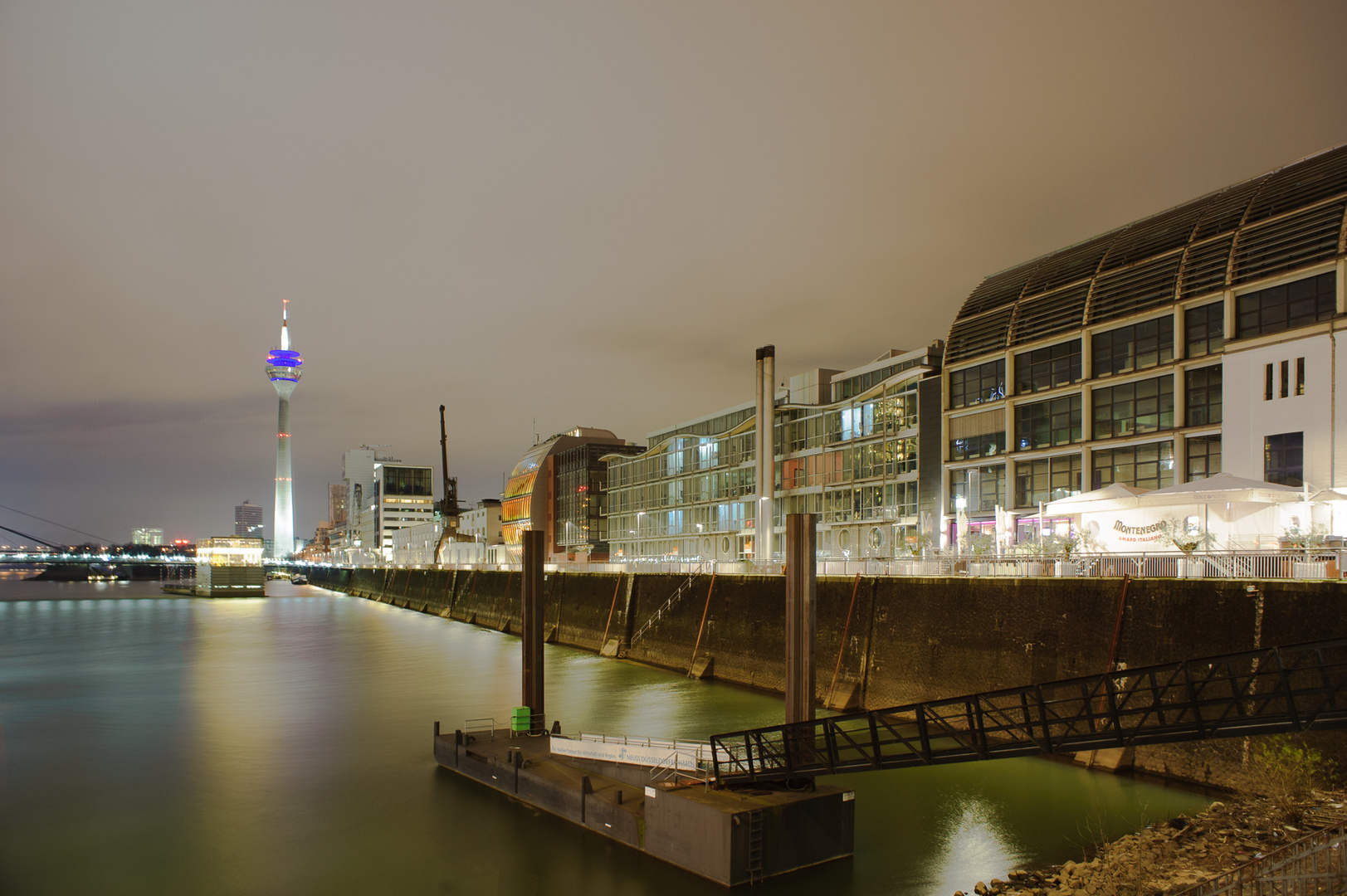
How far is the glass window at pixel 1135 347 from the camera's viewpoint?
3784 cm

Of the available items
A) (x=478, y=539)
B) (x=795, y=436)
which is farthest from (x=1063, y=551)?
(x=478, y=539)

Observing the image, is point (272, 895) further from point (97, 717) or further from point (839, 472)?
point (839, 472)

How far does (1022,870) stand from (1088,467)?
94.6 ft

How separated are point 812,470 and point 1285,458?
3383 cm

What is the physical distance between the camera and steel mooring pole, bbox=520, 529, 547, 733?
24.9 metres

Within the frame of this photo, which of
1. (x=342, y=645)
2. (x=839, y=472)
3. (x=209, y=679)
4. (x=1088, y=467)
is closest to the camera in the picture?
(x=1088, y=467)

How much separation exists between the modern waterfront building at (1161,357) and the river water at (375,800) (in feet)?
51.1

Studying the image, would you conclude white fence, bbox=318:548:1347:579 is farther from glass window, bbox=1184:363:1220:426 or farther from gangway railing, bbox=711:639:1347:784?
glass window, bbox=1184:363:1220:426

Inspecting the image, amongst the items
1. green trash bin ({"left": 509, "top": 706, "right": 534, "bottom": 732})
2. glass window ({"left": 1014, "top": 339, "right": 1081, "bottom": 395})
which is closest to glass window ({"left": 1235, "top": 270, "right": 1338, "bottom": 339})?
glass window ({"left": 1014, "top": 339, "right": 1081, "bottom": 395})

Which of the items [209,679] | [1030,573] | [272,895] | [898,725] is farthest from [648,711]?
[209,679]

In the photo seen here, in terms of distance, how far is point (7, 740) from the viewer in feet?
101

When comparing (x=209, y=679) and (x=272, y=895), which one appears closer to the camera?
(x=272, y=895)

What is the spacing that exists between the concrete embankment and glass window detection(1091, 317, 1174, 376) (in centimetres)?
1740

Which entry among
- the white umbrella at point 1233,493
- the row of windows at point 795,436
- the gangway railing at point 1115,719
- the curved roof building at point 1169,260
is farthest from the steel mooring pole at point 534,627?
the row of windows at point 795,436
